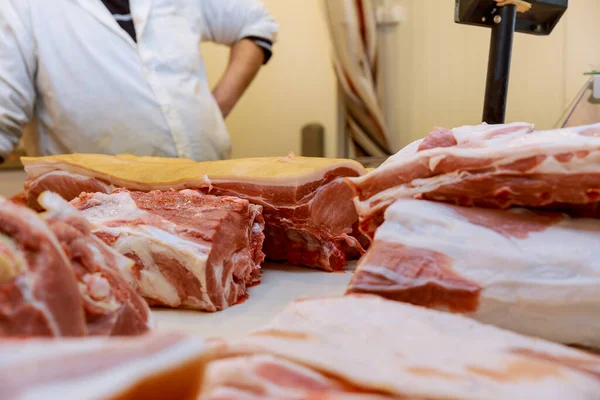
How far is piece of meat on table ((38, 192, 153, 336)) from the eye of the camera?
69cm

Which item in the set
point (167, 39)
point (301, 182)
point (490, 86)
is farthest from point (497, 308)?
point (167, 39)

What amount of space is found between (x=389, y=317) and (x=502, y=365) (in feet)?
0.52

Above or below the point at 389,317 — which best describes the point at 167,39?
above

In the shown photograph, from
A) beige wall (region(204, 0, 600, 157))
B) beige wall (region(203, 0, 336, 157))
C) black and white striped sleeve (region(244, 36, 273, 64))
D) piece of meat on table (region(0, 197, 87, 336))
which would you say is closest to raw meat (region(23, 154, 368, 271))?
piece of meat on table (region(0, 197, 87, 336))

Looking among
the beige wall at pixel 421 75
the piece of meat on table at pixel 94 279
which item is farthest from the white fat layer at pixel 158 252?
the beige wall at pixel 421 75

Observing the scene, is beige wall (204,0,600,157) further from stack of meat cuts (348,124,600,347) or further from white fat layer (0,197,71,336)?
white fat layer (0,197,71,336)

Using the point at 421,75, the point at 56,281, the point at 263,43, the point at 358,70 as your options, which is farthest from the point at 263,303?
the point at 421,75

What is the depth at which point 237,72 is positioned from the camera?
3369 mm

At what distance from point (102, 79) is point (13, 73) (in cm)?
→ 41

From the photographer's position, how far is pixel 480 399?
0.51 metres

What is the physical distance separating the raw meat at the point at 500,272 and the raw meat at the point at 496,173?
49mm

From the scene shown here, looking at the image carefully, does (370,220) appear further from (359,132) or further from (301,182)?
(359,132)

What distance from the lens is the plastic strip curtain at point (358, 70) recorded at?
12.2 ft

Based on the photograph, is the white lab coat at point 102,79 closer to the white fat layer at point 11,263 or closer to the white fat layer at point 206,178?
the white fat layer at point 206,178
